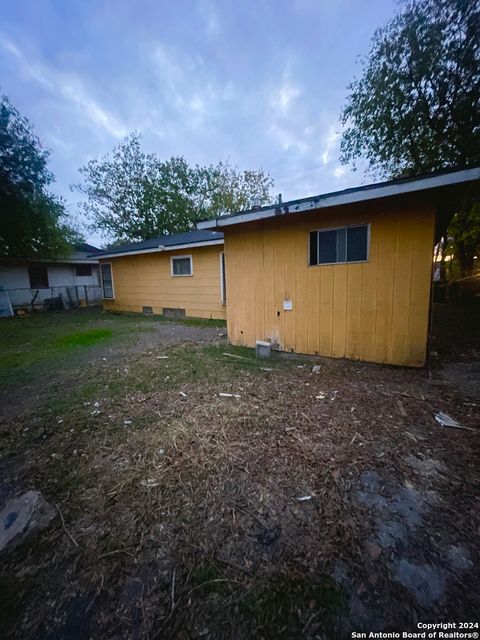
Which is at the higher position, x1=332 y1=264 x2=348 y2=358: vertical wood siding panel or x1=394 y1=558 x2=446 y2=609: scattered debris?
x1=332 y1=264 x2=348 y2=358: vertical wood siding panel

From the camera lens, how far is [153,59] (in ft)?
34.0

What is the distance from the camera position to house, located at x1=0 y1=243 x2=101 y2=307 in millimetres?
13219

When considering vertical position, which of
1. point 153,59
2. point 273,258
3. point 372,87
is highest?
point 153,59

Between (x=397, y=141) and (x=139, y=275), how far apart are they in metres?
11.6

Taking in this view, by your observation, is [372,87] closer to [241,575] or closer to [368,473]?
[368,473]

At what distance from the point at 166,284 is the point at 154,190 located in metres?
14.5

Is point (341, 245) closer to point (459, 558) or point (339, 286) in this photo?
point (339, 286)

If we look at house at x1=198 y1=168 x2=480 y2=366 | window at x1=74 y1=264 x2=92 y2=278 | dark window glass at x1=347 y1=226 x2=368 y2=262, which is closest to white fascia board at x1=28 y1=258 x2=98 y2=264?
window at x1=74 y1=264 x2=92 y2=278

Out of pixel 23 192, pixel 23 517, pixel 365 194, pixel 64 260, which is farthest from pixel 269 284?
pixel 64 260

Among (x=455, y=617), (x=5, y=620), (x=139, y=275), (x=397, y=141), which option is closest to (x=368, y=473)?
(x=455, y=617)

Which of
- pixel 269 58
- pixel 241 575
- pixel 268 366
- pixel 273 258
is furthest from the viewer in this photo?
pixel 269 58

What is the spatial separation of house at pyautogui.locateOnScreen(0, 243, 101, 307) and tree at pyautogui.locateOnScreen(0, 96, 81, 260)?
1472 mm

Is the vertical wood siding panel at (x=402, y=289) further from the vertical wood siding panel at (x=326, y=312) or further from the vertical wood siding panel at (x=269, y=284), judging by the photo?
the vertical wood siding panel at (x=269, y=284)

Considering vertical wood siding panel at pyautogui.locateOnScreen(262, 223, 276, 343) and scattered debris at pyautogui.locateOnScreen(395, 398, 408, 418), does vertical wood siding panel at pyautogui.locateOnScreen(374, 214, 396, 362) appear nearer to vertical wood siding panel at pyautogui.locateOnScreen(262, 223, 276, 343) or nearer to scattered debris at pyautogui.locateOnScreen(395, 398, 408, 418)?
scattered debris at pyautogui.locateOnScreen(395, 398, 408, 418)
